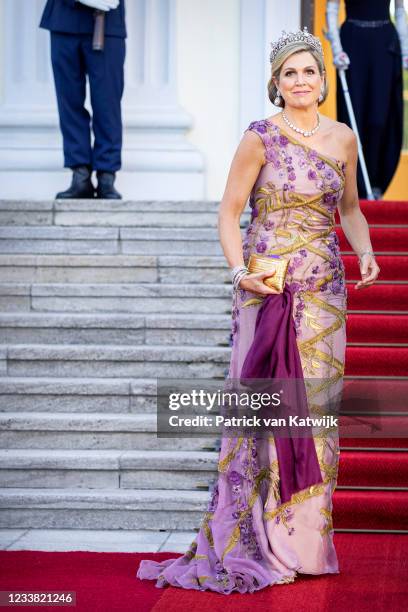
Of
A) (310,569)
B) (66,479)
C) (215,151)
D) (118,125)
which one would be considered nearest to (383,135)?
(215,151)

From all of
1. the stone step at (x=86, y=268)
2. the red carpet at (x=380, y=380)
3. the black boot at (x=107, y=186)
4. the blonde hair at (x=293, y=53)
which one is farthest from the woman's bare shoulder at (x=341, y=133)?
the black boot at (x=107, y=186)

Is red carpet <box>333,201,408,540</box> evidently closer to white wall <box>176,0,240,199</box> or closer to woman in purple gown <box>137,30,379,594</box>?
woman in purple gown <box>137,30,379,594</box>

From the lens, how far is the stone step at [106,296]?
21.6 ft

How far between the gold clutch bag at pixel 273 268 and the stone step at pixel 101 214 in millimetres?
2929

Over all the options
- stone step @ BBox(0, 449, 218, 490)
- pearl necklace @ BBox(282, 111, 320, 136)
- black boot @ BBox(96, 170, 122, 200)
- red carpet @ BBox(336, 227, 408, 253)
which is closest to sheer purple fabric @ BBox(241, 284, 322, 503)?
pearl necklace @ BBox(282, 111, 320, 136)

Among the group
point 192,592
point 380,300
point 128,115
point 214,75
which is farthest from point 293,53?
point 214,75

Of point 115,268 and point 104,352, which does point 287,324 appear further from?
point 115,268

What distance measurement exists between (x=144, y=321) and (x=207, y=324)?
0.31 metres

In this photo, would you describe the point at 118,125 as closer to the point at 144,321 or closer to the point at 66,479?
the point at 144,321

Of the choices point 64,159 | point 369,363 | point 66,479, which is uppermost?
point 64,159

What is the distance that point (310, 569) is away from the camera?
4.41 metres

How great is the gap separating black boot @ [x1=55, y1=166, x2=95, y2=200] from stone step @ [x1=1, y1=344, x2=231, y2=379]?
1.52 meters

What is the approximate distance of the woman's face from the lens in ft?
14.2

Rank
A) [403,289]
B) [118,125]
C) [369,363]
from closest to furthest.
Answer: [369,363], [403,289], [118,125]
